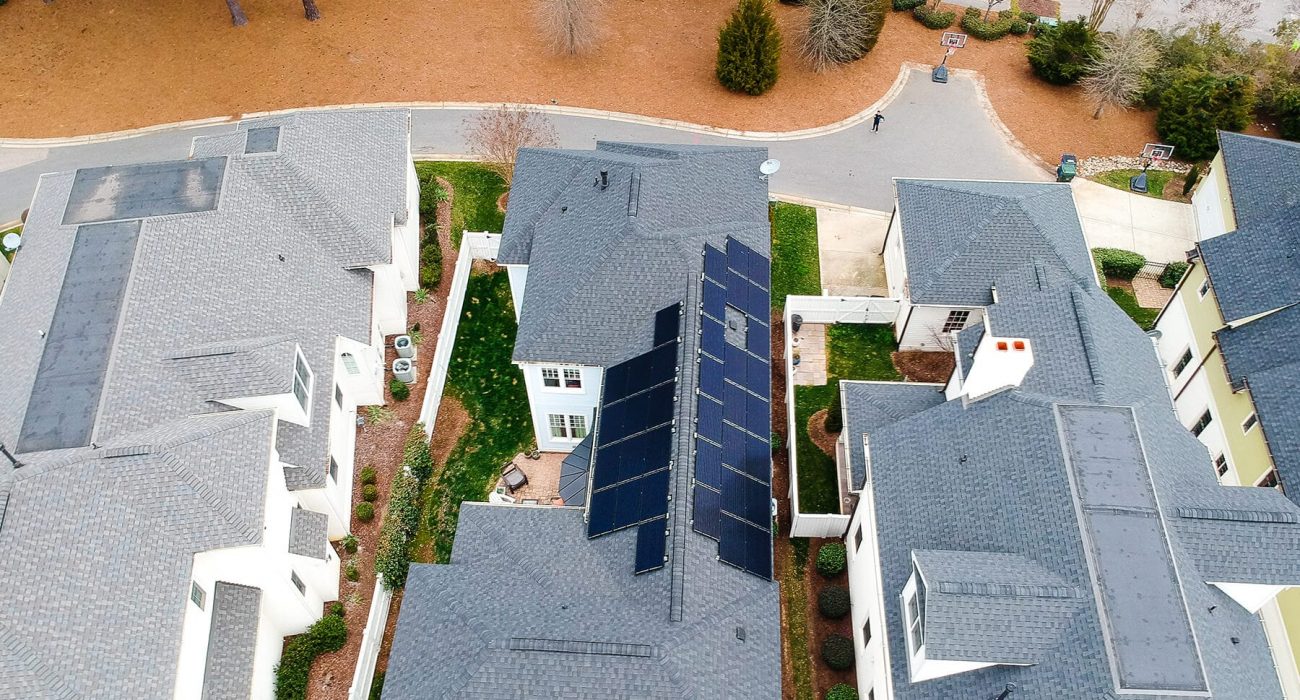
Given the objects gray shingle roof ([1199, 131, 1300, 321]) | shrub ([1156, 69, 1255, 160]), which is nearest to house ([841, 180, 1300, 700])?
gray shingle roof ([1199, 131, 1300, 321])

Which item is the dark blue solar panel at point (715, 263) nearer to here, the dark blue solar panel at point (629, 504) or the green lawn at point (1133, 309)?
the dark blue solar panel at point (629, 504)

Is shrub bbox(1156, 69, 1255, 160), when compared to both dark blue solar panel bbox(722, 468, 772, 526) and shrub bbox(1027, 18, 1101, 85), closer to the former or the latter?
shrub bbox(1027, 18, 1101, 85)

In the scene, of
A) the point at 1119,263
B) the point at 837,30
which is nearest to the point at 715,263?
the point at 1119,263

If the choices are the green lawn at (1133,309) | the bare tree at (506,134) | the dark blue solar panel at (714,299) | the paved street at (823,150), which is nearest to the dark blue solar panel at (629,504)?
the dark blue solar panel at (714,299)

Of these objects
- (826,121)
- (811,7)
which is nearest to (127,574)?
(826,121)

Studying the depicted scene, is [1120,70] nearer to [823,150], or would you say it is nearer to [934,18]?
[934,18]

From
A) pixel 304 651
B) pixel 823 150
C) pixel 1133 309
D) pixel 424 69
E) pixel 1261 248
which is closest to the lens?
pixel 304 651

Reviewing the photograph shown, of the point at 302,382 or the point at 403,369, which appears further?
the point at 403,369
